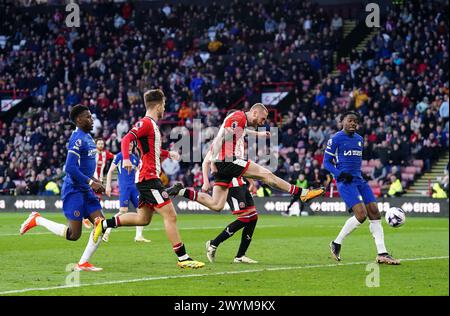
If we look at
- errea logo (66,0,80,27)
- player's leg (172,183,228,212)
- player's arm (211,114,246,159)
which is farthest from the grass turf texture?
errea logo (66,0,80,27)

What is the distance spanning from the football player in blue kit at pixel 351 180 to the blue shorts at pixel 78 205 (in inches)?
162

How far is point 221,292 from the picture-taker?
11.5 metres

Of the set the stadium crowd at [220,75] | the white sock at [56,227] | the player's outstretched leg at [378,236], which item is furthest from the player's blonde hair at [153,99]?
the stadium crowd at [220,75]

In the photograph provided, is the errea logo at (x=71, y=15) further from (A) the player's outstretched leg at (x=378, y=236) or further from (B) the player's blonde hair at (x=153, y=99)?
(B) the player's blonde hair at (x=153, y=99)

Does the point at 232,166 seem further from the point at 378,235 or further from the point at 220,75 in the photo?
the point at 220,75

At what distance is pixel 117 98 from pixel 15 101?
19.5 ft

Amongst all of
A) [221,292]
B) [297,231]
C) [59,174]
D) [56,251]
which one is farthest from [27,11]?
[221,292]

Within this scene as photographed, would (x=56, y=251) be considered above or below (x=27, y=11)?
below

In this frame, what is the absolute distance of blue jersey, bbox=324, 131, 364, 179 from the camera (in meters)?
16.2

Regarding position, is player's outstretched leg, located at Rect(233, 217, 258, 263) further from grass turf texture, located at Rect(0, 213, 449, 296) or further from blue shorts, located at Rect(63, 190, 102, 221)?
blue shorts, located at Rect(63, 190, 102, 221)

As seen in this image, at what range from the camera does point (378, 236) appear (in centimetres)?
1570

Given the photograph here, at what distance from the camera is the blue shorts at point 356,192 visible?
16.0 meters

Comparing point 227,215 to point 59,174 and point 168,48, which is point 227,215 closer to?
point 59,174

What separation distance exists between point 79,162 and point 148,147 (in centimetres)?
119
